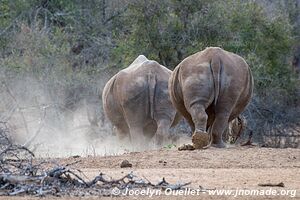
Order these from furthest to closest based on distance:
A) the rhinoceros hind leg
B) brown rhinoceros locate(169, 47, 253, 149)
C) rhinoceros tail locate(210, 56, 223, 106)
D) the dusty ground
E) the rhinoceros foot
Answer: the rhinoceros hind leg
rhinoceros tail locate(210, 56, 223, 106)
brown rhinoceros locate(169, 47, 253, 149)
the rhinoceros foot
the dusty ground

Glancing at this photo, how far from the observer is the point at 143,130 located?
16.9 metres

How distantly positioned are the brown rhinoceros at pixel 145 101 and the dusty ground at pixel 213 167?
9.56 ft

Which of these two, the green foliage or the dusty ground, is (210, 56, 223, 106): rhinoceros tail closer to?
the dusty ground

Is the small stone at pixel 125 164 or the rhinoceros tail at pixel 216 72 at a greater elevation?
the rhinoceros tail at pixel 216 72

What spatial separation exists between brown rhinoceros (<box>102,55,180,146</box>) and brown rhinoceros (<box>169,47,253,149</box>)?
147cm

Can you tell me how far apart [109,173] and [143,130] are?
21.4ft

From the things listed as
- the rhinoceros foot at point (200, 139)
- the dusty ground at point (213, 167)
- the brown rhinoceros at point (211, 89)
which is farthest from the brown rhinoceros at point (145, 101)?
the dusty ground at point (213, 167)

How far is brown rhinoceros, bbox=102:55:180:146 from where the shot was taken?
53.9 ft

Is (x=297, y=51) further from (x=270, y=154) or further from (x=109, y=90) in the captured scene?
(x=270, y=154)

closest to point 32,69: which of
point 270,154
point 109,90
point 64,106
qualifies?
point 64,106

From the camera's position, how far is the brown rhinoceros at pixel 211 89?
14180mm

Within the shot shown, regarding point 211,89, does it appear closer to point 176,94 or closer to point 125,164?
point 176,94

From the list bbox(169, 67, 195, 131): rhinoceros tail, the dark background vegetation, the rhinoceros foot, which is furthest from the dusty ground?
the dark background vegetation

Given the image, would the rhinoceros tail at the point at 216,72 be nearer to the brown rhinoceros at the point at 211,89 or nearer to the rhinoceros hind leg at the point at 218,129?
the brown rhinoceros at the point at 211,89
